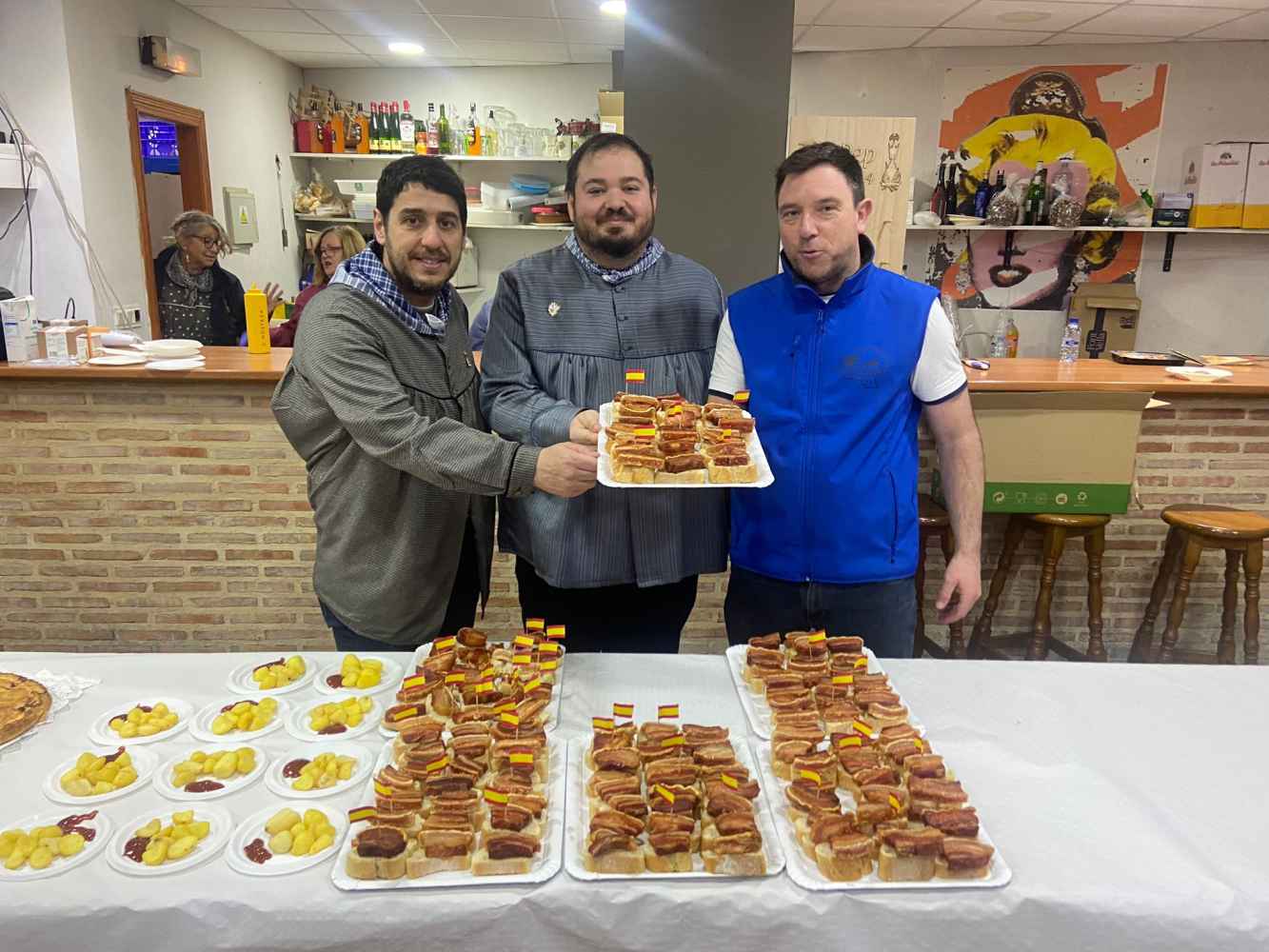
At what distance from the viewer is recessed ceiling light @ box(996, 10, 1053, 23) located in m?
5.03

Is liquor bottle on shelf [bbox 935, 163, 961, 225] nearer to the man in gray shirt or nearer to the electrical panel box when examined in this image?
the man in gray shirt

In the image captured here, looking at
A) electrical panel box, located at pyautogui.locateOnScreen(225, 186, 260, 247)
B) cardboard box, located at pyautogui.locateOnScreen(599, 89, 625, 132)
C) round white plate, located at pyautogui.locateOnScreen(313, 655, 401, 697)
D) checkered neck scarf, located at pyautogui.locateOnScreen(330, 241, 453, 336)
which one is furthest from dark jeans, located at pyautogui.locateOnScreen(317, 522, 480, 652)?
electrical panel box, located at pyautogui.locateOnScreen(225, 186, 260, 247)

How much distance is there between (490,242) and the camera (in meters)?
7.48

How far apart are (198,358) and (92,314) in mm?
1741

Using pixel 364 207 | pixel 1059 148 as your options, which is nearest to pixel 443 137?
pixel 364 207

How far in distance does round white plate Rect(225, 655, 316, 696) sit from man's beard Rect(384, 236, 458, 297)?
0.81 meters

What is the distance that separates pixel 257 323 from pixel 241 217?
2988 millimetres

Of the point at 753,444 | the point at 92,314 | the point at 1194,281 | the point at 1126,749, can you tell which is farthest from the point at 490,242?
the point at 1126,749

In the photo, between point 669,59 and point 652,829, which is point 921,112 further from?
point 652,829

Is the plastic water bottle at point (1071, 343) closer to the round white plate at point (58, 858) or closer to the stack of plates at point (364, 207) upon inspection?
the round white plate at point (58, 858)

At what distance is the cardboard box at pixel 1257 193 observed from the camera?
19.3ft

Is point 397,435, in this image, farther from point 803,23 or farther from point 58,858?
point 803,23

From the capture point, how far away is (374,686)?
1704 mm

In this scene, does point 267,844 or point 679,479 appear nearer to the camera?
point 267,844
